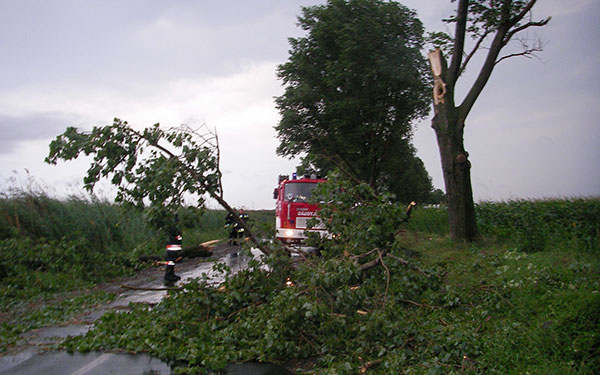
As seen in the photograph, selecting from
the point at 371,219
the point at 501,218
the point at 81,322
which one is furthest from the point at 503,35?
the point at 81,322

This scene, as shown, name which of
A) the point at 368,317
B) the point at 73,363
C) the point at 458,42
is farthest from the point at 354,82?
the point at 73,363

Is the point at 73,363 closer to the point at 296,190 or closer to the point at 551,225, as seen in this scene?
the point at 551,225

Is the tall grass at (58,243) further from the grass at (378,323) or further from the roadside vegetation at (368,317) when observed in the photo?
the grass at (378,323)

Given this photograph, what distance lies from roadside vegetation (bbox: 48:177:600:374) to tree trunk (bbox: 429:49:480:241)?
4.78 meters

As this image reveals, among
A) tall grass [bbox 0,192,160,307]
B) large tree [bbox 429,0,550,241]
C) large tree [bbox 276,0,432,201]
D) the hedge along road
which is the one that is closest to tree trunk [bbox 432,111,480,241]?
large tree [bbox 429,0,550,241]

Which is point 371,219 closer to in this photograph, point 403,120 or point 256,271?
point 256,271

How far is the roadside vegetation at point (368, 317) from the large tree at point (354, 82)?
→ 16.0m

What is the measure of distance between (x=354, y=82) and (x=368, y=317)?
2053 cm

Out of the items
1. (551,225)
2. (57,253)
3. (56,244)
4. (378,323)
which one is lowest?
(378,323)

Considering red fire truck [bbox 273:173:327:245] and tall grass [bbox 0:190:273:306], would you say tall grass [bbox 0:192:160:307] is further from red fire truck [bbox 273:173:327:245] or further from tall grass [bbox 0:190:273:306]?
red fire truck [bbox 273:173:327:245]

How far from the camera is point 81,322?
800cm

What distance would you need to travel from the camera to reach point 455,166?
13695 millimetres

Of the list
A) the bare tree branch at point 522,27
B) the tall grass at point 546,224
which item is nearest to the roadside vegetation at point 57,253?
the tall grass at point 546,224

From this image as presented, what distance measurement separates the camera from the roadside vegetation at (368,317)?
512 cm
